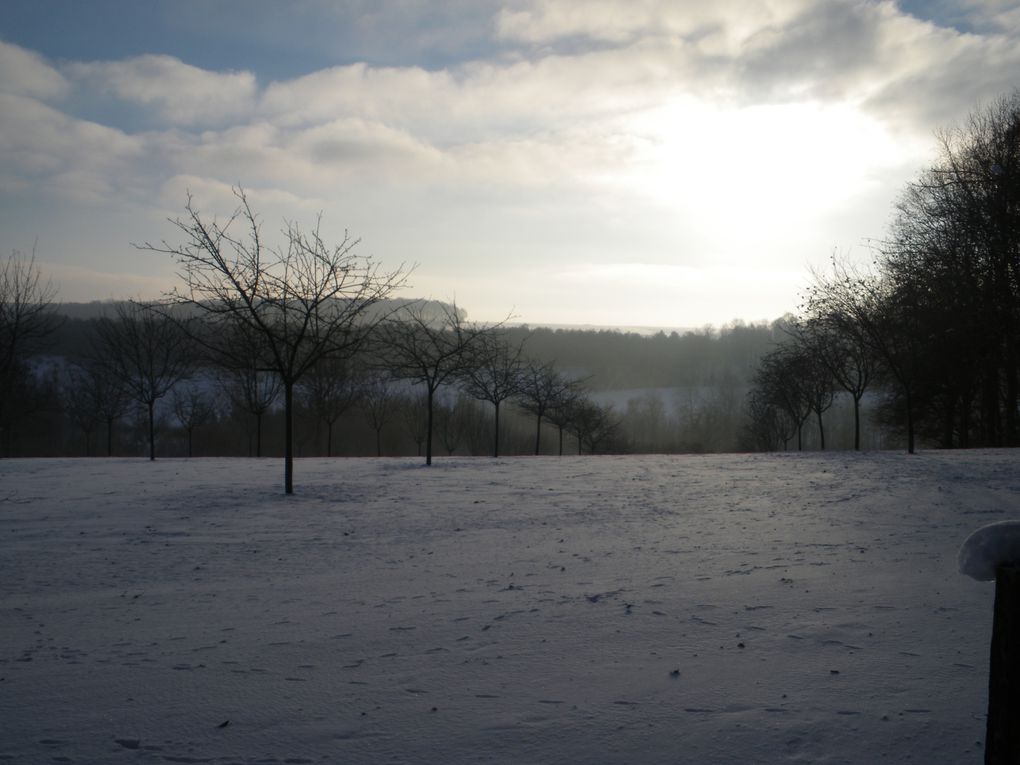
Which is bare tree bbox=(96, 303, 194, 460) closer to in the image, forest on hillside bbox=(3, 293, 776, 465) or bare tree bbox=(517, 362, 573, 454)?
forest on hillside bbox=(3, 293, 776, 465)

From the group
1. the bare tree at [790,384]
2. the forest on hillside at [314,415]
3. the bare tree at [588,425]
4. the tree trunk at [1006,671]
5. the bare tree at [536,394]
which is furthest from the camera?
the bare tree at [588,425]

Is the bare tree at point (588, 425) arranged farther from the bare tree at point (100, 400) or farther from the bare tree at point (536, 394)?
the bare tree at point (100, 400)

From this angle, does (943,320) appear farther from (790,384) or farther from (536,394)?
(536,394)

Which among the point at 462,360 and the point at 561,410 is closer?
the point at 462,360

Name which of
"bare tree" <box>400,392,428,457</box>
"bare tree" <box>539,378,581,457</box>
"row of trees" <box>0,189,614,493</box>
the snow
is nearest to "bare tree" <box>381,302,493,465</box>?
"row of trees" <box>0,189,614,493</box>

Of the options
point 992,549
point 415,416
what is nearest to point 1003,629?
point 992,549

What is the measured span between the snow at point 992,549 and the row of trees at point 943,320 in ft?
53.4

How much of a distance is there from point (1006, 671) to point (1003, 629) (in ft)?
0.48

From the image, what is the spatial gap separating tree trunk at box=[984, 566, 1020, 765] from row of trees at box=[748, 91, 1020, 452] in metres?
16.4

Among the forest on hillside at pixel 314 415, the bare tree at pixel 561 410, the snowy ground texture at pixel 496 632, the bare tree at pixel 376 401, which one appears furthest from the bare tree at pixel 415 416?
the snowy ground texture at pixel 496 632

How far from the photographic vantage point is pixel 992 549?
2459mm

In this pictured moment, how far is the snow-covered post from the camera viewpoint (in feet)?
7.98

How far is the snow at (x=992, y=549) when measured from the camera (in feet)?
8.00

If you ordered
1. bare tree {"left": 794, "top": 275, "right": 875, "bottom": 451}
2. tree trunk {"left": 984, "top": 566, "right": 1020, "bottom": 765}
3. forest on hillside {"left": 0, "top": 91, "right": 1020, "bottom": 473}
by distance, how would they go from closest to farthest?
tree trunk {"left": 984, "top": 566, "right": 1020, "bottom": 765}, forest on hillside {"left": 0, "top": 91, "right": 1020, "bottom": 473}, bare tree {"left": 794, "top": 275, "right": 875, "bottom": 451}
